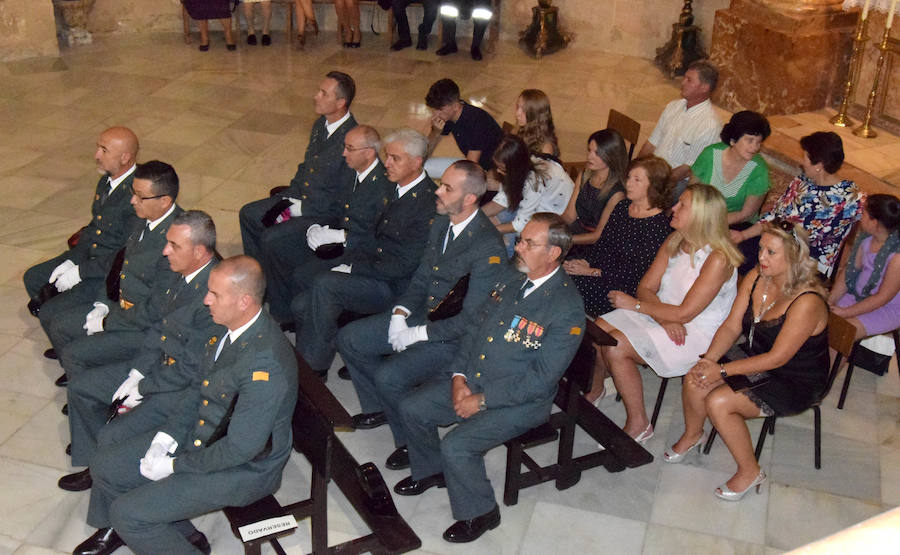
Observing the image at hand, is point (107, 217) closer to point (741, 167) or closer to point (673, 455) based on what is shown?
point (673, 455)

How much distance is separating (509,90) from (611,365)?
5589 mm

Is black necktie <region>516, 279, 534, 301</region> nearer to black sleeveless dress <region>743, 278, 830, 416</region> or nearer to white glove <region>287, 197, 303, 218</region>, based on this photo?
black sleeveless dress <region>743, 278, 830, 416</region>

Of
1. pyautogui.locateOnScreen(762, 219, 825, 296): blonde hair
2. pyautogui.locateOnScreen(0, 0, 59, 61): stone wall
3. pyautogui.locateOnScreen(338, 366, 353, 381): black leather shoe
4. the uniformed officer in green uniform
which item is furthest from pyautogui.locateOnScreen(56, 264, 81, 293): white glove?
pyautogui.locateOnScreen(0, 0, 59, 61): stone wall

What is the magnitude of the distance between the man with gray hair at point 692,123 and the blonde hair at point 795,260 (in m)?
1.81

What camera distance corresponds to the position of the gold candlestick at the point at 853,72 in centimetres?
748

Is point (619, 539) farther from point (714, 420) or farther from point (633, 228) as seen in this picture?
point (633, 228)

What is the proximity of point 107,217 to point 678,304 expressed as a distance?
2973mm

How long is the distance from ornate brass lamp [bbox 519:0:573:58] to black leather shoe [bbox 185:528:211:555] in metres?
8.01

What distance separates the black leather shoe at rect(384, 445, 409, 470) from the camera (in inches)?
183

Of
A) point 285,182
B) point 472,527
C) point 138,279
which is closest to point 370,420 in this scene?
point 472,527

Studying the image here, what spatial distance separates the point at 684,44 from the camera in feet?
33.7

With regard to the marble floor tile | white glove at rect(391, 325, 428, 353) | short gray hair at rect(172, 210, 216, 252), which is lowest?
the marble floor tile

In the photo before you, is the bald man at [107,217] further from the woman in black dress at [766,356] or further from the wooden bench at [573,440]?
the woman in black dress at [766,356]

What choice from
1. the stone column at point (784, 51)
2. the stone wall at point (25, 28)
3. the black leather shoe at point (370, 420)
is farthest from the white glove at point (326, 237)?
the stone wall at point (25, 28)
